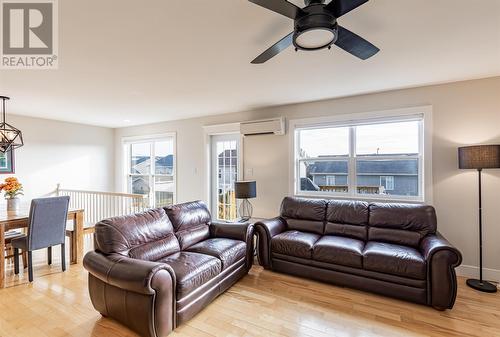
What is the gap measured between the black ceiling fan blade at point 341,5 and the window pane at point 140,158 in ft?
18.5

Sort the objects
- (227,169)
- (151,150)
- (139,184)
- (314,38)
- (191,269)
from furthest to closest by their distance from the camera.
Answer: (139,184) < (151,150) < (227,169) < (191,269) < (314,38)

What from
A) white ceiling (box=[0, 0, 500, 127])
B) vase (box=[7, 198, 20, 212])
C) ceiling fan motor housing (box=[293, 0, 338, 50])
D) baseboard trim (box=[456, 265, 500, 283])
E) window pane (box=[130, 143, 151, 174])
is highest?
white ceiling (box=[0, 0, 500, 127])

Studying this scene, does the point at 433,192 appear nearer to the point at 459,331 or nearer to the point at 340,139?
the point at 340,139

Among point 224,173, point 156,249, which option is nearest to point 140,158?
point 224,173

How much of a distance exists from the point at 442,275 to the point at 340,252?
953mm

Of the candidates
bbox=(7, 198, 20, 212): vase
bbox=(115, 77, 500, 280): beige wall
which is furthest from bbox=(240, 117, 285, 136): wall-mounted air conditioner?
bbox=(7, 198, 20, 212): vase

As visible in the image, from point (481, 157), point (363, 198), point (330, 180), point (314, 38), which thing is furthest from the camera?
point (330, 180)

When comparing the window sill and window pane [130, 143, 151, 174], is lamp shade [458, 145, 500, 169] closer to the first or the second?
the window sill

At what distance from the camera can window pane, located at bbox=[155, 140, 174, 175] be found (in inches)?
229

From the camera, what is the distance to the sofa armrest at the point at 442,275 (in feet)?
7.78

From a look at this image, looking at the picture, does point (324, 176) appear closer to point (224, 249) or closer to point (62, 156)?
point (224, 249)

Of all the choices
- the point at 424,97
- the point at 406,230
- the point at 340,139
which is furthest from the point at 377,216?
the point at 424,97

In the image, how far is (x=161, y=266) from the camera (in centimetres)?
199

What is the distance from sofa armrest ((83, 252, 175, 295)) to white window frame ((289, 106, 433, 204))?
2.76m
